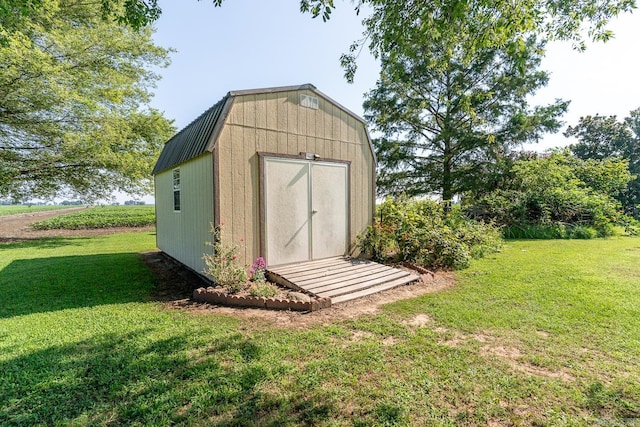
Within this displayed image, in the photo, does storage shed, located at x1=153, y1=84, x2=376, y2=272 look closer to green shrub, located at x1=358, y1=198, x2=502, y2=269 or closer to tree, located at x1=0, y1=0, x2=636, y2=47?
green shrub, located at x1=358, y1=198, x2=502, y2=269

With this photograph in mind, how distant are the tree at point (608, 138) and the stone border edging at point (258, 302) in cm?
2642

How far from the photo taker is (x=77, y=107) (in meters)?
11.0

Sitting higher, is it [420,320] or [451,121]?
[451,121]

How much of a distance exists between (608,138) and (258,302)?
104 feet

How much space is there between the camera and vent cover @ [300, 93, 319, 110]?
5.77 metres

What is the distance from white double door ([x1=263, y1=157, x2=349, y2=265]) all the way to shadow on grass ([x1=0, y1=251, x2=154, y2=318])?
2.59 m

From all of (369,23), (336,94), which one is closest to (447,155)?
(336,94)

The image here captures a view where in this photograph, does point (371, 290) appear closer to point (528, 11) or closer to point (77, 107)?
point (528, 11)

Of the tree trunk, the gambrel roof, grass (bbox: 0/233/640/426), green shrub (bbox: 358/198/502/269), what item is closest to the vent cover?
the gambrel roof

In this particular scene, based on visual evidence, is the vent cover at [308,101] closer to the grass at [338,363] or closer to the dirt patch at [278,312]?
the dirt patch at [278,312]

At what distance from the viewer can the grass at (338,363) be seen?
6.72 ft

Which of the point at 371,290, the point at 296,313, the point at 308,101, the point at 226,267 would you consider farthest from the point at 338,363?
the point at 308,101

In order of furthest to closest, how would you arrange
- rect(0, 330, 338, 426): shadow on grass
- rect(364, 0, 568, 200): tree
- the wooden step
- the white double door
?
rect(364, 0, 568, 200): tree < the white double door < the wooden step < rect(0, 330, 338, 426): shadow on grass

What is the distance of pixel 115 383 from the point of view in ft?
7.81
